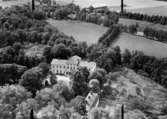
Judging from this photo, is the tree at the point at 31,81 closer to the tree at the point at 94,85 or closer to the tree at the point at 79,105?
the tree at the point at 94,85

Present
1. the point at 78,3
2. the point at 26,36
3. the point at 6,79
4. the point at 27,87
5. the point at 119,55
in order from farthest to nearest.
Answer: the point at 78,3 → the point at 26,36 → the point at 119,55 → the point at 6,79 → the point at 27,87

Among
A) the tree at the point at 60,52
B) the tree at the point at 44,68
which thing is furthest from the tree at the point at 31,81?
the tree at the point at 60,52

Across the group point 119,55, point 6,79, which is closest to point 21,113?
point 6,79

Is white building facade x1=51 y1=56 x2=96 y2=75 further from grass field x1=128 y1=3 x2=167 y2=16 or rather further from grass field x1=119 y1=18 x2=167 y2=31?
grass field x1=128 y1=3 x2=167 y2=16

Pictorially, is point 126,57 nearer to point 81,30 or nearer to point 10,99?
point 81,30

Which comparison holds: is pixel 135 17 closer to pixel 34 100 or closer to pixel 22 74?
pixel 22 74

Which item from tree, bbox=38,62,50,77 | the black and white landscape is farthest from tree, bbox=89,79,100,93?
tree, bbox=38,62,50,77
